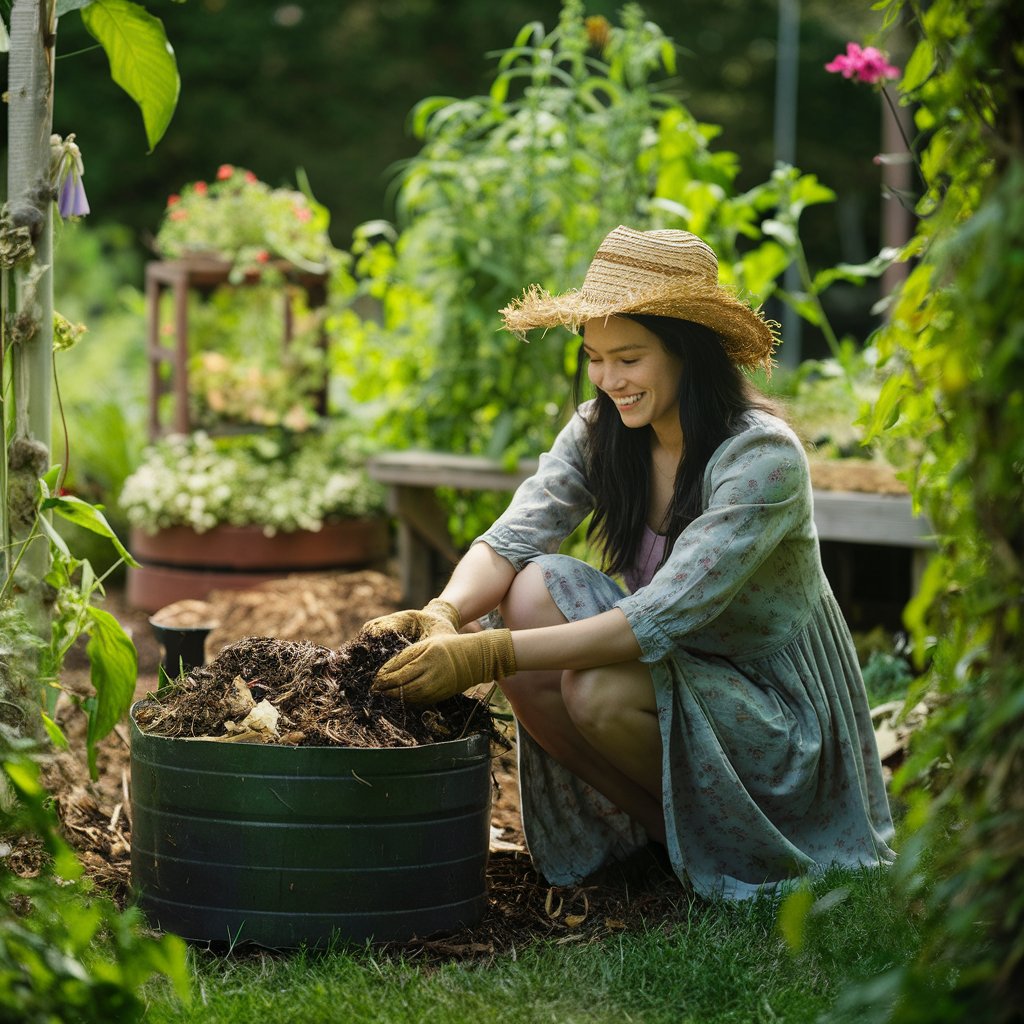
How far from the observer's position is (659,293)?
2.34 m

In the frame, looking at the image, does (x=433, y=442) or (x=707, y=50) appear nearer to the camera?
(x=433, y=442)

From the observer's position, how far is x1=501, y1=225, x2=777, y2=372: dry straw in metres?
2.37

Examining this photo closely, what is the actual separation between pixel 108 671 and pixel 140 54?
3.72ft

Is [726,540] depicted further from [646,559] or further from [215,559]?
[215,559]

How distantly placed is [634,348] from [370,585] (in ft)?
8.14

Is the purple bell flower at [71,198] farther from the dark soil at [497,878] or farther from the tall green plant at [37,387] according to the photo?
the dark soil at [497,878]

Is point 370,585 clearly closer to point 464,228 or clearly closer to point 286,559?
point 286,559

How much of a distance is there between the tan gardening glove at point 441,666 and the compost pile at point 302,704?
0.15 ft

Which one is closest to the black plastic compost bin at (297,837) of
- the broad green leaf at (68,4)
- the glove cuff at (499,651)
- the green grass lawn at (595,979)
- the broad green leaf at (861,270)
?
the green grass lawn at (595,979)

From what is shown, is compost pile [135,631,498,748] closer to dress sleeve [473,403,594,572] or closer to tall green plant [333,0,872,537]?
dress sleeve [473,403,594,572]

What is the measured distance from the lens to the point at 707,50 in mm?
15750

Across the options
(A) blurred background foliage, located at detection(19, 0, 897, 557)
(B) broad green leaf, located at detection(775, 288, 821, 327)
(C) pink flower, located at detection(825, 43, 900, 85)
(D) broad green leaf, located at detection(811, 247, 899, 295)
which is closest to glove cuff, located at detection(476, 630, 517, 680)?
(D) broad green leaf, located at detection(811, 247, 899, 295)

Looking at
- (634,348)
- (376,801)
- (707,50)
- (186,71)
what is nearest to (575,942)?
(376,801)

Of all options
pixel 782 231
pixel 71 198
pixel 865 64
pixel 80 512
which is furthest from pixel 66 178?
pixel 782 231
